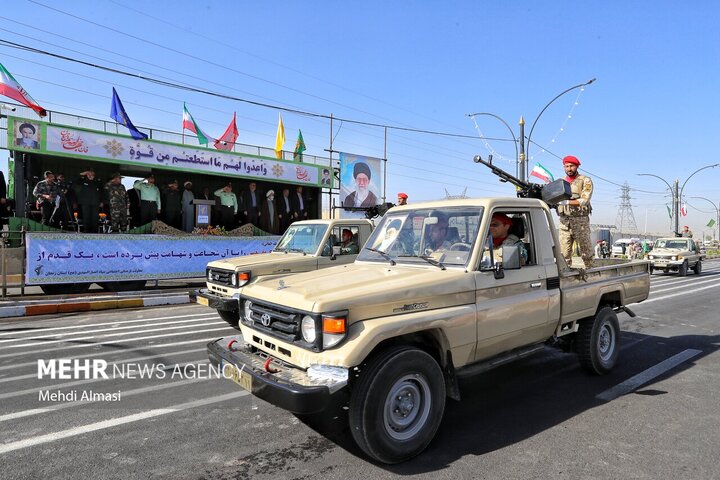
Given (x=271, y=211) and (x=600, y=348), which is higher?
(x=271, y=211)

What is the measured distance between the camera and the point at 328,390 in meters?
2.91

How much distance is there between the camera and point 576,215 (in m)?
6.26

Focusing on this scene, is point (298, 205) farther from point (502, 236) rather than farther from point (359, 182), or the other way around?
point (502, 236)

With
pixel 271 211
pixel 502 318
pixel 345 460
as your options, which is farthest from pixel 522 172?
pixel 345 460

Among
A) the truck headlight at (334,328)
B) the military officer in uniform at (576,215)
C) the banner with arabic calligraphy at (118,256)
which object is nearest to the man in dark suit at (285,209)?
the banner with arabic calligraphy at (118,256)

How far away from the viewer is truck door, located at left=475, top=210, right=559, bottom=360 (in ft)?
12.3

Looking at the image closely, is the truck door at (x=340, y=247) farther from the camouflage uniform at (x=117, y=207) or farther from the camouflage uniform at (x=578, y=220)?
the camouflage uniform at (x=117, y=207)

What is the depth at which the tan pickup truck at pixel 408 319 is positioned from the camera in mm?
3031

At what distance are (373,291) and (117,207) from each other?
43.3 ft

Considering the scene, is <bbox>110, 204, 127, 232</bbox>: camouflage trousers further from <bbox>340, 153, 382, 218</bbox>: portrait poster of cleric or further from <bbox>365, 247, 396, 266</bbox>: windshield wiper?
<bbox>365, 247, 396, 266</bbox>: windshield wiper

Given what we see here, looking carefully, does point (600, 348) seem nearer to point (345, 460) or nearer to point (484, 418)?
point (484, 418)

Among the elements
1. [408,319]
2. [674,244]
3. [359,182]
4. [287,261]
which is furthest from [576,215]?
[359,182]

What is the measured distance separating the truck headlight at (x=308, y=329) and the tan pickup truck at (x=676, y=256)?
20830mm

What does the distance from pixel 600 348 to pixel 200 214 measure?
1463 cm
